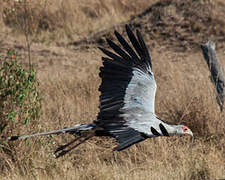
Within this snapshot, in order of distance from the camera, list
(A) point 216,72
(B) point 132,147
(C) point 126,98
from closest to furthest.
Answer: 1. (C) point 126,98
2. (B) point 132,147
3. (A) point 216,72

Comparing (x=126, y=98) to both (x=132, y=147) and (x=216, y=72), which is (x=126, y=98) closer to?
(x=132, y=147)

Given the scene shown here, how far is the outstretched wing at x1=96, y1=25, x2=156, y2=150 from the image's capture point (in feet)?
19.5

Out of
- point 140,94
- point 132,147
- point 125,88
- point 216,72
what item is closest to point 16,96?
point 125,88

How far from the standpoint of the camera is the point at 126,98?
610 cm

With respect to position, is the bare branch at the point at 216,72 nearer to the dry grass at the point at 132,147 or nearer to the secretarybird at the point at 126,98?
the dry grass at the point at 132,147

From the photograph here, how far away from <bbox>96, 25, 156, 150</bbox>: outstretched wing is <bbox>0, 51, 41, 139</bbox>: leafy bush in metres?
0.84

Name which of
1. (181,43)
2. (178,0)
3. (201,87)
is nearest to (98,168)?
(201,87)

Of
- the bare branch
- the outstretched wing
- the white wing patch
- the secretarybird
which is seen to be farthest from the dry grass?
the white wing patch

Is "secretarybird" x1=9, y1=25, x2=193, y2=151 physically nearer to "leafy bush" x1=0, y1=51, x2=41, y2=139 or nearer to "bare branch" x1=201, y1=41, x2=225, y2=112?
"leafy bush" x1=0, y1=51, x2=41, y2=139

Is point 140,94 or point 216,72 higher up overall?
point 216,72

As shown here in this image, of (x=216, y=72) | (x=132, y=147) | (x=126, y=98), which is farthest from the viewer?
(x=216, y=72)

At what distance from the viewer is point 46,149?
646 centimetres

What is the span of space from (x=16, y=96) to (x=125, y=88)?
1.26 meters

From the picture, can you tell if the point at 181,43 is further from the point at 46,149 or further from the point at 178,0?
the point at 46,149
